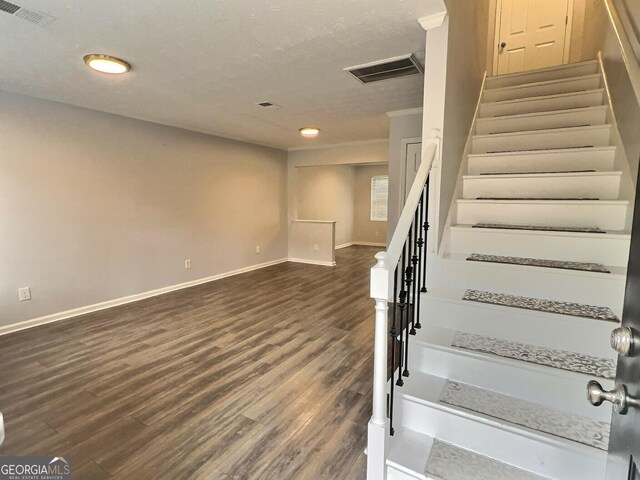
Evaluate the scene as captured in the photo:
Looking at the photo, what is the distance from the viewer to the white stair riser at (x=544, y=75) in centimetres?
316

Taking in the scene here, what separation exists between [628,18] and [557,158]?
0.90 metres

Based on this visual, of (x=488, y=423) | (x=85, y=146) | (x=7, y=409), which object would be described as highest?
(x=85, y=146)

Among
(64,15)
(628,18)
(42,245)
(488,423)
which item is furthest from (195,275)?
(628,18)

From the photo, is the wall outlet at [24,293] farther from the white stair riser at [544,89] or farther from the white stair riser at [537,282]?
the white stair riser at [544,89]

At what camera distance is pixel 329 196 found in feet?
28.9

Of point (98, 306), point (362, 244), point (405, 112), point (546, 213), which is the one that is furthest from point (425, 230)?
point (362, 244)

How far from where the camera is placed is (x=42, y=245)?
3436 mm

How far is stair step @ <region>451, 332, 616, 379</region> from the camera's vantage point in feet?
4.72

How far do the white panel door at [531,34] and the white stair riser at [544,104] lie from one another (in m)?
1.81

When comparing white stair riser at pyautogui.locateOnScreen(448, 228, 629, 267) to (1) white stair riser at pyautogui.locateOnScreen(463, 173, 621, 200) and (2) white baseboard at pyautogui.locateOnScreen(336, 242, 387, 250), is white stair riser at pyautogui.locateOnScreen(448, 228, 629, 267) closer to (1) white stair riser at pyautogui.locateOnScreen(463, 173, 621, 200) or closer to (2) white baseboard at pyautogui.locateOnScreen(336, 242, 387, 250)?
(1) white stair riser at pyautogui.locateOnScreen(463, 173, 621, 200)

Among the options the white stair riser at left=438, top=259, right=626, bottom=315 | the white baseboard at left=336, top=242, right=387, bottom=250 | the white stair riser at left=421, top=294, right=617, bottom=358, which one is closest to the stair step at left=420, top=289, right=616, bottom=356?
the white stair riser at left=421, top=294, right=617, bottom=358

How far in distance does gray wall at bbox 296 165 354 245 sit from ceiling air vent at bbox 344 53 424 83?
5204 millimetres

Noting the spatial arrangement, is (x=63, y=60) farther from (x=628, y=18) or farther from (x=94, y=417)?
(x=628, y=18)

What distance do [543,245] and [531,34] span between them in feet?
12.8
